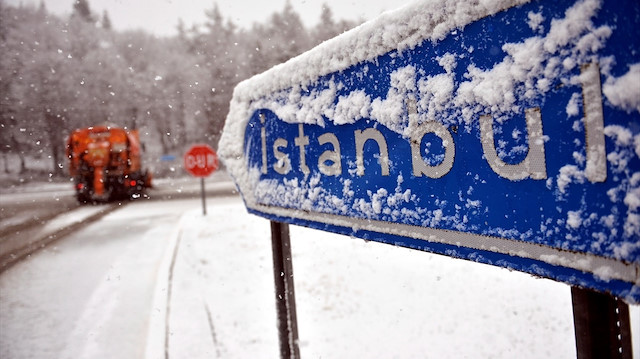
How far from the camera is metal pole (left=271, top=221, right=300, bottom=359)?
4.96 feet

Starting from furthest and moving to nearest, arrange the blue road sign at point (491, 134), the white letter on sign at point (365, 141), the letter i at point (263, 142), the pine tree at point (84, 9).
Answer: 1. the pine tree at point (84, 9)
2. the letter i at point (263, 142)
3. the white letter on sign at point (365, 141)
4. the blue road sign at point (491, 134)

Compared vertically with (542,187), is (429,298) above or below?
below

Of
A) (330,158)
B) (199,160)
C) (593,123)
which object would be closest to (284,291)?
(330,158)

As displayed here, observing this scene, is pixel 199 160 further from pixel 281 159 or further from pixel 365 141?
pixel 365 141

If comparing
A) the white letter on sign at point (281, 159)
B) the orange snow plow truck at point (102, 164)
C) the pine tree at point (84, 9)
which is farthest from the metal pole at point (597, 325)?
the pine tree at point (84, 9)

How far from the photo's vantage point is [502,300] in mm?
3109

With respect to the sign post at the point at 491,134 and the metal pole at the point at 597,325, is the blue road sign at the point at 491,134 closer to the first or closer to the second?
the sign post at the point at 491,134

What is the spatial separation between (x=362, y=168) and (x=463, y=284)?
3022mm

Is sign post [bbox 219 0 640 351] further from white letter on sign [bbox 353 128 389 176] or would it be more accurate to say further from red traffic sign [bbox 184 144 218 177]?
red traffic sign [bbox 184 144 218 177]

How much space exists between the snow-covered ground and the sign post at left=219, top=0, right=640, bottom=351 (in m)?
1.93

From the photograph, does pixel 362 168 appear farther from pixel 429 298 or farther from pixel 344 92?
pixel 429 298

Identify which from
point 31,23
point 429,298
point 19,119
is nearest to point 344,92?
point 429,298

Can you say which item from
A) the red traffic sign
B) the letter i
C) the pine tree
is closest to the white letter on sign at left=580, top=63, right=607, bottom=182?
the letter i

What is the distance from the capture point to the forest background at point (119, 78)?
33.1 meters
